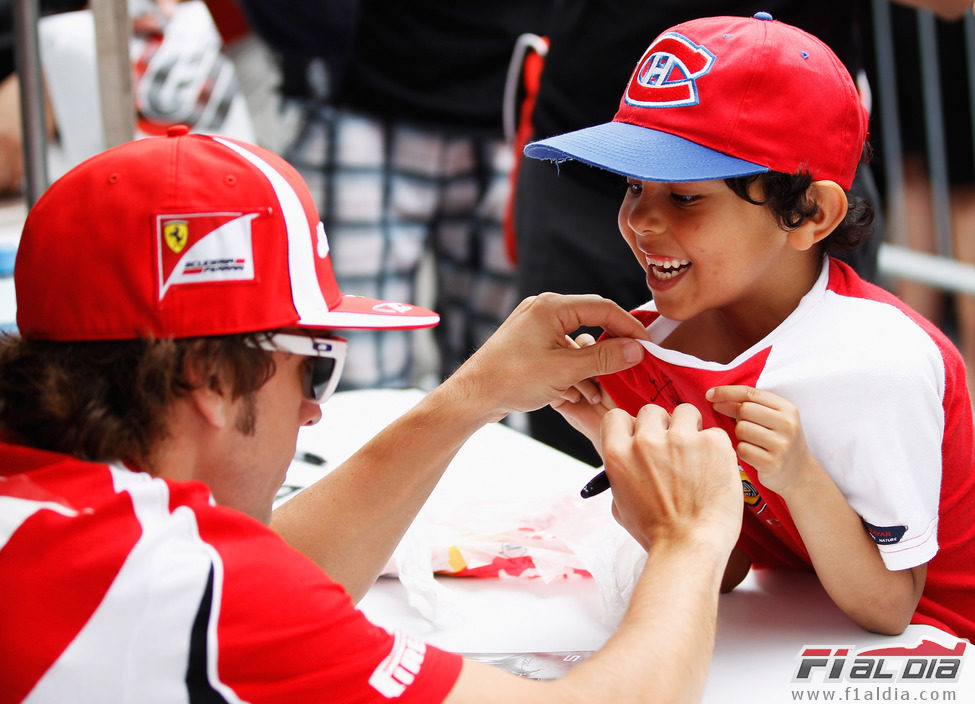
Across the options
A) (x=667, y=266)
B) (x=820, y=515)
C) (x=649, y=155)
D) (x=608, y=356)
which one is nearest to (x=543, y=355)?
(x=608, y=356)

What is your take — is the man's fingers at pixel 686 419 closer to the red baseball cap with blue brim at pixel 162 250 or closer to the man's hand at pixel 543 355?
the man's hand at pixel 543 355

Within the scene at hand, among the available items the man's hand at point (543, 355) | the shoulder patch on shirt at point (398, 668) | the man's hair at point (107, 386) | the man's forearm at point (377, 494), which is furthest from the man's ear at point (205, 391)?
the man's hand at point (543, 355)

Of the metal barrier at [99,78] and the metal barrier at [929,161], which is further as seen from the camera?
the metal barrier at [929,161]

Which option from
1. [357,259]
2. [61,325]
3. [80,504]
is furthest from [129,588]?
A: [357,259]

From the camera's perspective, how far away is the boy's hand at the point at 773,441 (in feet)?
3.56

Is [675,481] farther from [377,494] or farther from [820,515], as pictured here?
[377,494]

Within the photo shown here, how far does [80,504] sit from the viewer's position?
813 mm

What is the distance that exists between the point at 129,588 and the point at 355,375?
9.00ft

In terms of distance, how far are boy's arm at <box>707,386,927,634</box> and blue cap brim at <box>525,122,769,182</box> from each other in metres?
0.25

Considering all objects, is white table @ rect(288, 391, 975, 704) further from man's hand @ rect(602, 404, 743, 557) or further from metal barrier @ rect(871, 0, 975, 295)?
metal barrier @ rect(871, 0, 975, 295)

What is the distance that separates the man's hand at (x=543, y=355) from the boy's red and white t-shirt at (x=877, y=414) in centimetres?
6

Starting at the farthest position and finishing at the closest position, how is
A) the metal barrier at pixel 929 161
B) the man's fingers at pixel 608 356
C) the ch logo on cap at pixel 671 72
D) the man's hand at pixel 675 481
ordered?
the metal barrier at pixel 929 161
the man's fingers at pixel 608 356
the ch logo on cap at pixel 671 72
the man's hand at pixel 675 481

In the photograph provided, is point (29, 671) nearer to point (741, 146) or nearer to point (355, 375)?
point (741, 146)

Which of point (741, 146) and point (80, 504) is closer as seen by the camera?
point (80, 504)
